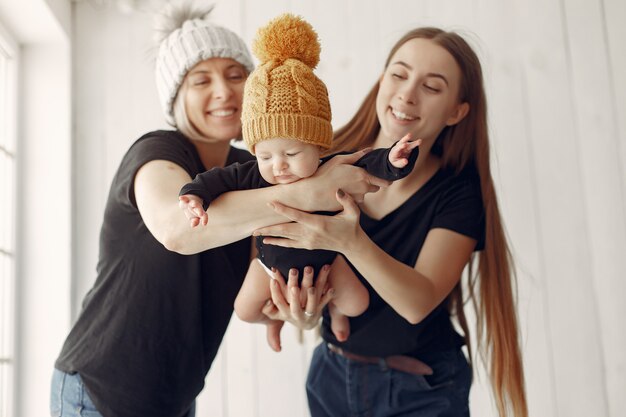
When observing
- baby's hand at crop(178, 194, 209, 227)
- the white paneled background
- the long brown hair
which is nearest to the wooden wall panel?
the white paneled background

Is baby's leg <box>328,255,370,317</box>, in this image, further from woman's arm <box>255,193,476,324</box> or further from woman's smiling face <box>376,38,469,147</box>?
woman's smiling face <box>376,38,469,147</box>

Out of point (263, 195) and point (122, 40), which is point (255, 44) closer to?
point (263, 195)

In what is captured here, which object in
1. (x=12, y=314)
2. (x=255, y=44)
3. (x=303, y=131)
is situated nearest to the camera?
(x=303, y=131)

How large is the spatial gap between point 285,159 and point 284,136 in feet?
0.22

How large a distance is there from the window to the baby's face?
138cm

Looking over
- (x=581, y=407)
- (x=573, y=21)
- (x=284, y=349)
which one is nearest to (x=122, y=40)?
(x=284, y=349)

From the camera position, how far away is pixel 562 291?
265 cm

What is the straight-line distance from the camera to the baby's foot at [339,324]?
184 cm

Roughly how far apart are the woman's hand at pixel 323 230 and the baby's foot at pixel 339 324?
0.33m

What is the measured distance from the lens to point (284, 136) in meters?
1.44

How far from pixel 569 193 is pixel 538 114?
301mm

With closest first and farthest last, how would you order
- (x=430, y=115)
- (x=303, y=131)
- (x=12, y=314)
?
(x=303, y=131)
(x=430, y=115)
(x=12, y=314)

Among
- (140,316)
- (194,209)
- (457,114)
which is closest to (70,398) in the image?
(140,316)

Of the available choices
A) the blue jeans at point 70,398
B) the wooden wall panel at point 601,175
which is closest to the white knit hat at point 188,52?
the blue jeans at point 70,398
